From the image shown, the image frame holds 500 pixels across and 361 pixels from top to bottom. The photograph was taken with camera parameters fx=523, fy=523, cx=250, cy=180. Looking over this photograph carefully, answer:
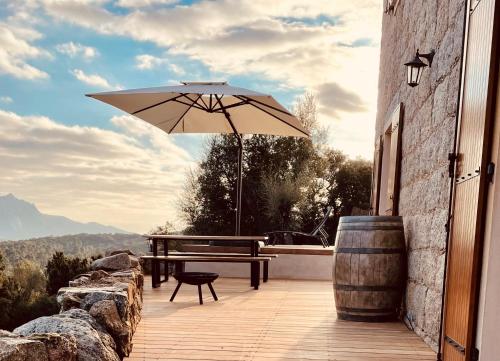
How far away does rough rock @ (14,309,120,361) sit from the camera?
2363 millimetres

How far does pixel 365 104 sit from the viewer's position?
1393cm

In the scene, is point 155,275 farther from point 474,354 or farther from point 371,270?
point 474,354

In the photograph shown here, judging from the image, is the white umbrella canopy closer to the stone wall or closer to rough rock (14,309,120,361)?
the stone wall

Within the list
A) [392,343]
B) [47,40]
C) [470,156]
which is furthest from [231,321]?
[47,40]

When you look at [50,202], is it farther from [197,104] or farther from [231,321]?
[231,321]

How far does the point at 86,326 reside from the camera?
254 cm

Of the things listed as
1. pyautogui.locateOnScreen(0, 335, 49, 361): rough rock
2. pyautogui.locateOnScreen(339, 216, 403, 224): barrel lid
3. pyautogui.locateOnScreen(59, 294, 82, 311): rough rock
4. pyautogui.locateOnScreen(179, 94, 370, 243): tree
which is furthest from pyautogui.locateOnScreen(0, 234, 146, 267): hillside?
pyautogui.locateOnScreen(0, 335, 49, 361): rough rock

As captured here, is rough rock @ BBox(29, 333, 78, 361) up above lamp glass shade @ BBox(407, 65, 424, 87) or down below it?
below

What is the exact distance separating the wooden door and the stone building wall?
32 centimetres

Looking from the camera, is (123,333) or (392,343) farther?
(392,343)

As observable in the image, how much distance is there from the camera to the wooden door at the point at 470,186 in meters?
2.46

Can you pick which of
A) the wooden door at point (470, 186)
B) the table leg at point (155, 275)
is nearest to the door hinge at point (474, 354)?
the wooden door at point (470, 186)

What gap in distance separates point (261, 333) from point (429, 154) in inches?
70.2

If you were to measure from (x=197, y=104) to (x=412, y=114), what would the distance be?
11.6 ft
